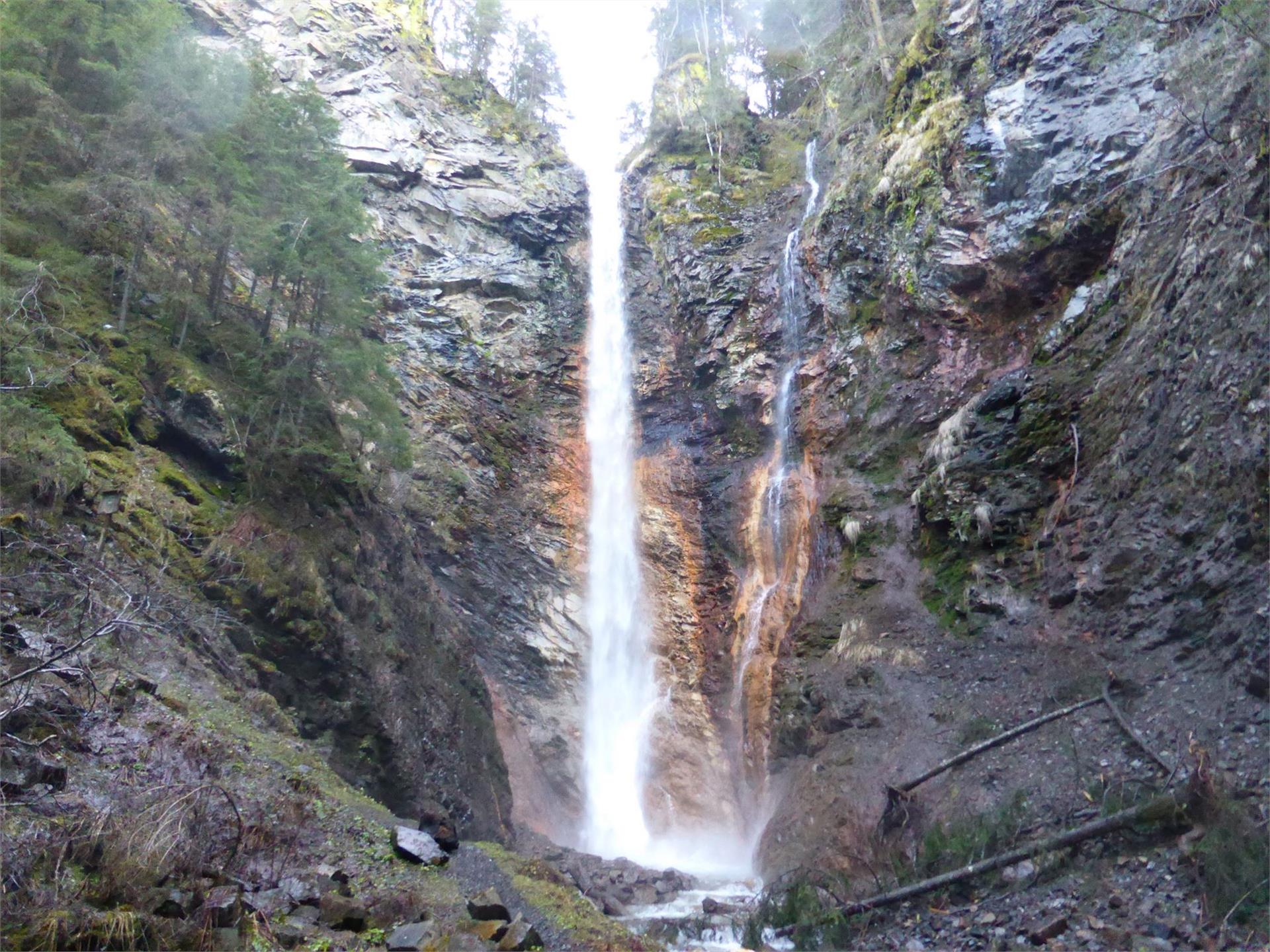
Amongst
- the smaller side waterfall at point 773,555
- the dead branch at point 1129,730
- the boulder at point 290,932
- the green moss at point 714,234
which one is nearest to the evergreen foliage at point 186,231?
the boulder at point 290,932

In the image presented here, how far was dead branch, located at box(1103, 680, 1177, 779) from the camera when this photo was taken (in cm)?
778

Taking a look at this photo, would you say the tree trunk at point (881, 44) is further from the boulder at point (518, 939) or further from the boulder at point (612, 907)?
the boulder at point (518, 939)

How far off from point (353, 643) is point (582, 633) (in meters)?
9.29

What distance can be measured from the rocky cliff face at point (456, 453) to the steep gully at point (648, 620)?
2.35 feet

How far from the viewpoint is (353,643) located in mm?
11875

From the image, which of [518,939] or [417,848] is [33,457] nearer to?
[417,848]

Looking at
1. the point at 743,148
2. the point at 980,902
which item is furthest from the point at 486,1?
the point at 980,902

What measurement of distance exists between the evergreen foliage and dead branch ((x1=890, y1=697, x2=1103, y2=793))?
10.1m

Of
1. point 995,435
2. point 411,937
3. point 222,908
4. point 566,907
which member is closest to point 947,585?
point 995,435

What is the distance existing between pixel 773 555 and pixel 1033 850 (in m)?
10.6

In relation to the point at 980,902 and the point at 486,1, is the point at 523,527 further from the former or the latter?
the point at 486,1

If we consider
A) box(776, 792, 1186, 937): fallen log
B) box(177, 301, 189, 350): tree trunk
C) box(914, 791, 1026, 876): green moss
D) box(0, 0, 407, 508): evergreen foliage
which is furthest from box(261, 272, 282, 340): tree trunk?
box(914, 791, 1026, 876): green moss

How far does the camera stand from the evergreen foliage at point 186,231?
35.5 feet

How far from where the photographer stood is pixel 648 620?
2048cm
